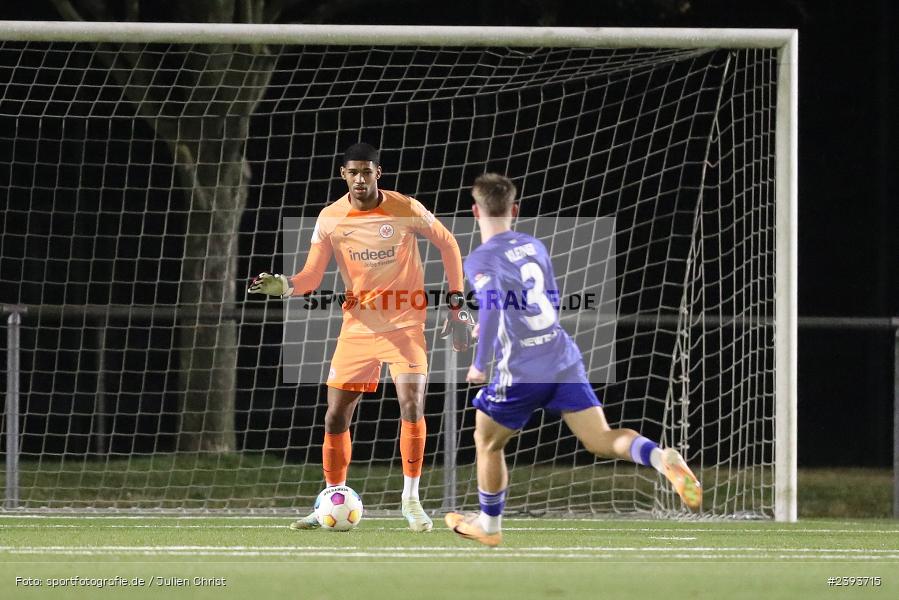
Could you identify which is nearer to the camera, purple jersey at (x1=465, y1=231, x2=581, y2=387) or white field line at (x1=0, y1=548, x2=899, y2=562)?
purple jersey at (x1=465, y1=231, x2=581, y2=387)

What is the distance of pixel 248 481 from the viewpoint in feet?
34.2

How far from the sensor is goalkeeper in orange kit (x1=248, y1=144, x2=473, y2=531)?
7941 mm

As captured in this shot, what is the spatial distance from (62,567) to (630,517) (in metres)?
3.99

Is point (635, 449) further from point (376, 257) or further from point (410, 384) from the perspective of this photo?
point (376, 257)

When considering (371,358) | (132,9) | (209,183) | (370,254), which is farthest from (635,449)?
(132,9)

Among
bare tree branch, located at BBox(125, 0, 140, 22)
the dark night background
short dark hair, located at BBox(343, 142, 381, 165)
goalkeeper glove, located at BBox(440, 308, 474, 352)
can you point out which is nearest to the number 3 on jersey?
goalkeeper glove, located at BBox(440, 308, 474, 352)

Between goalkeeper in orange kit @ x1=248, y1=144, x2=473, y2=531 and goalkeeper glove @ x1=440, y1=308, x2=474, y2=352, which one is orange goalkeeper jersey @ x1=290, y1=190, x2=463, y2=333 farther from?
goalkeeper glove @ x1=440, y1=308, x2=474, y2=352

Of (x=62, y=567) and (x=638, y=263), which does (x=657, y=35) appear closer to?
(x=638, y=263)

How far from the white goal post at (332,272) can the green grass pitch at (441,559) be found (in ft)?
3.52

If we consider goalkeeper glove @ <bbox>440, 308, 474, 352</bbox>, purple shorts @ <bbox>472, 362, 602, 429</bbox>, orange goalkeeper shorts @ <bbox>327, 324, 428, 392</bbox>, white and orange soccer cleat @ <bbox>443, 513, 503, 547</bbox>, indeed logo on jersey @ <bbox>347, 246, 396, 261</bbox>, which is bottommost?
white and orange soccer cleat @ <bbox>443, 513, 503, 547</bbox>

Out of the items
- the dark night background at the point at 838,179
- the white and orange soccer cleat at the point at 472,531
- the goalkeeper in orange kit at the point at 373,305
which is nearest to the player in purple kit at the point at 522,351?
the white and orange soccer cleat at the point at 472,531

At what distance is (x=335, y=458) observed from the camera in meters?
7.94

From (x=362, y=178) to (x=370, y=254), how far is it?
1.36 ft

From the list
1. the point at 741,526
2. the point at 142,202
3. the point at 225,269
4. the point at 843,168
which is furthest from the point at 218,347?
the point at 843,168
